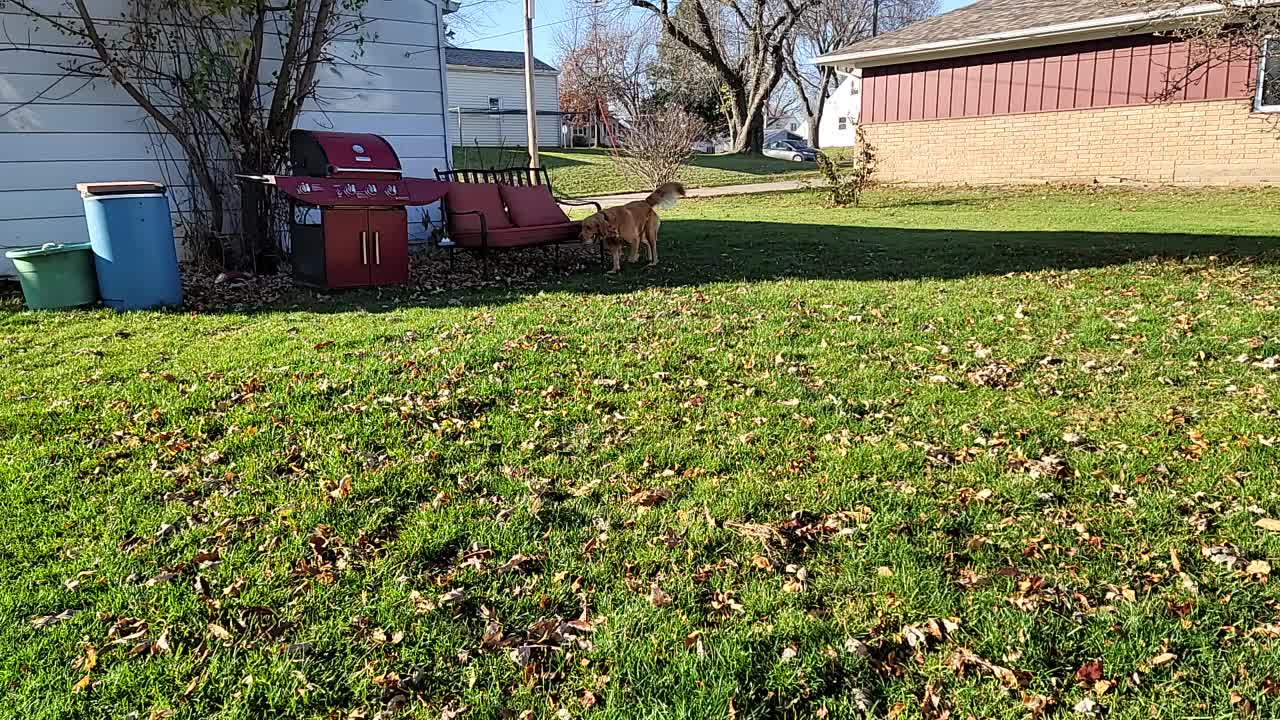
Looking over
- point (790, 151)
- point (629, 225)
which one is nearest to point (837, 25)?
point (790, 151)

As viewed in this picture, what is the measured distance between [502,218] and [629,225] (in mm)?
1289

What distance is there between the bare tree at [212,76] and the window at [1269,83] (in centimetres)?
1548

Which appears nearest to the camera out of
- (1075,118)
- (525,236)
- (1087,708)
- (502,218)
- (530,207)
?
(1087,708)

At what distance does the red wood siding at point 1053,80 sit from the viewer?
1655 centimetres

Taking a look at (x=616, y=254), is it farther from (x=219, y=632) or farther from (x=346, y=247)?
(x=219, y=632)

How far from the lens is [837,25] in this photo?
1956 inches

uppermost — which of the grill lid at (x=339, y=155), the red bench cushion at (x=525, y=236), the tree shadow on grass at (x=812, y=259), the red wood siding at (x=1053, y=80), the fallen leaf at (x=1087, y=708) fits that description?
the red wood siding at (x=1053, y=80)

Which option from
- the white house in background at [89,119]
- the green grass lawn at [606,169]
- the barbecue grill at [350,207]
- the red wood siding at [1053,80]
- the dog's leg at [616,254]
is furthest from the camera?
the green grass lawn at [606,169]

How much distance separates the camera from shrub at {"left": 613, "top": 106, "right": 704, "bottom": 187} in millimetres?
19375

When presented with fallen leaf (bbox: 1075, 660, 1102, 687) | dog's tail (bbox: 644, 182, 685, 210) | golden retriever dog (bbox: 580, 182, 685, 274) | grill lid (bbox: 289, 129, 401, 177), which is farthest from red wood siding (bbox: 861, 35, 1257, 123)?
fallen leaf (bbox: 1075, 660, 1102, 687)

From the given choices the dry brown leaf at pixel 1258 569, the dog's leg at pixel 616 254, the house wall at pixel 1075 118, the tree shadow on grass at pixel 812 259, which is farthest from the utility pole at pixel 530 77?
the dry brown leaf at pixel 1258 569

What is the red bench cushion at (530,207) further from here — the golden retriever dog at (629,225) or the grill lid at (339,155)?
the grill lid at (339,155)

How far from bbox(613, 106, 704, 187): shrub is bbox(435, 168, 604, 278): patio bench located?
10175mm

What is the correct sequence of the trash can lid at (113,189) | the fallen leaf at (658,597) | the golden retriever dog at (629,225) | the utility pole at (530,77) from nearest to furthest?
the fallen leaf at (658,597), the trash can lid at (113,189), the golden retriever dog at (629,225), the utility pole at (530,77)
